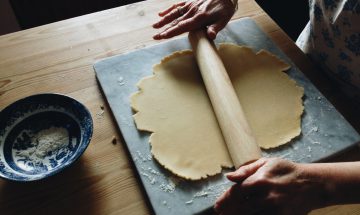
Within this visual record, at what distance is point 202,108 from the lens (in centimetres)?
99

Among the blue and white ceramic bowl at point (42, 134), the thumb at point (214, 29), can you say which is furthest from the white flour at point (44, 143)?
the thumb at point (214, 29)

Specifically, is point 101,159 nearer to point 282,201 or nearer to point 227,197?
point 227,197

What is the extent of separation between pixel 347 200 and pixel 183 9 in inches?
31.7

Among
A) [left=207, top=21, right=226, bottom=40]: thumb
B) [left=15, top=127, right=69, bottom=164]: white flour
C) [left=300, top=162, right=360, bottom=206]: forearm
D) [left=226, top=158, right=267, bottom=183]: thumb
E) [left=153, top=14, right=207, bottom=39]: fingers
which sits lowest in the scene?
[left=300, top=162, right=360, bottom=206]: forearm

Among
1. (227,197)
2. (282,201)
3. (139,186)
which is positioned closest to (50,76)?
(139,186)

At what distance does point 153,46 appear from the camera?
46.1 inches

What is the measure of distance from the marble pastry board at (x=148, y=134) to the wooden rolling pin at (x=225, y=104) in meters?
0.08

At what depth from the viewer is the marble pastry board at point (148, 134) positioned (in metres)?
0.81

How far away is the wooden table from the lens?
2.65ft

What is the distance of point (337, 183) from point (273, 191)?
6.0 inches

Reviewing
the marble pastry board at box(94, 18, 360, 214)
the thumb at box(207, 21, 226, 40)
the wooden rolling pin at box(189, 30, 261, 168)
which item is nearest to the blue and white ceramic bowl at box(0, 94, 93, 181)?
the marble pastry board at box(94, 18, 360, 214)

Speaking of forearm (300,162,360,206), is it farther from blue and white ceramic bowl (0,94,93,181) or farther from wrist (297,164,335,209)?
blue and white ceramic bowl (0,94,93,181)

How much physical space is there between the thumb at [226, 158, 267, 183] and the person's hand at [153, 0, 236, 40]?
51 centimetres

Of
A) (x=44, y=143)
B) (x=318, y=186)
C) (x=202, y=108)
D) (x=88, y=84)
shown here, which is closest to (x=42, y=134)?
(x=44, y=143)
